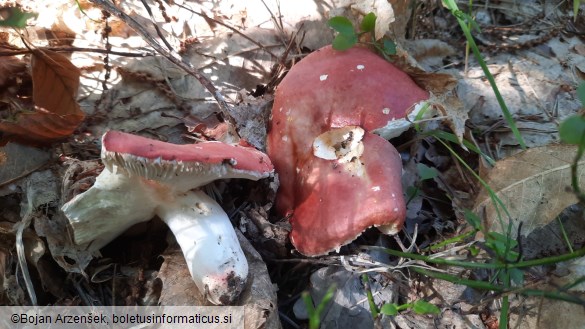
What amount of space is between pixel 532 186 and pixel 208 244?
5.19 feet

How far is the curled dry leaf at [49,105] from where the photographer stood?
2.35 metres

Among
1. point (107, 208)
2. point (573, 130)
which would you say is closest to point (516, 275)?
point (573, 130)

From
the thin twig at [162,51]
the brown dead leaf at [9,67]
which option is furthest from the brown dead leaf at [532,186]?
the brown dead leaf at [9,67]

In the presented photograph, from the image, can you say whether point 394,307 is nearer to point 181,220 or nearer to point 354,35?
point 181,220

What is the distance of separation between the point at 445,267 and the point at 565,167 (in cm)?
76

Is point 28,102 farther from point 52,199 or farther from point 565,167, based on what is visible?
point 565,167

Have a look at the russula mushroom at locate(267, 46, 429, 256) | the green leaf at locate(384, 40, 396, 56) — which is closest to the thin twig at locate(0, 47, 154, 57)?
the russula mushroom at locate(267, 46, 429, 256)

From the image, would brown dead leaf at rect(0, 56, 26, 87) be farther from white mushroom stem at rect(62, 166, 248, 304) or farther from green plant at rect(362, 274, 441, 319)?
green plant at rect(362, 274, 441, 319)

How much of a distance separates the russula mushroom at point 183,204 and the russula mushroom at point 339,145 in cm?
29

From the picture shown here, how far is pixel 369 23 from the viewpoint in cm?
256

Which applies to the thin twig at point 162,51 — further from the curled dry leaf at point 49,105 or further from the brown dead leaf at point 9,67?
the brown dead leaf at point 9,67

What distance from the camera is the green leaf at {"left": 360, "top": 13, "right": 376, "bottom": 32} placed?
99.6 inches

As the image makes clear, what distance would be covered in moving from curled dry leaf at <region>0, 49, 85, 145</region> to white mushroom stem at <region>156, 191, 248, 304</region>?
0.77m

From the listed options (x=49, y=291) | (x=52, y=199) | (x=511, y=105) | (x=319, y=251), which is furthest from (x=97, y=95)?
(x=511, y=105)
